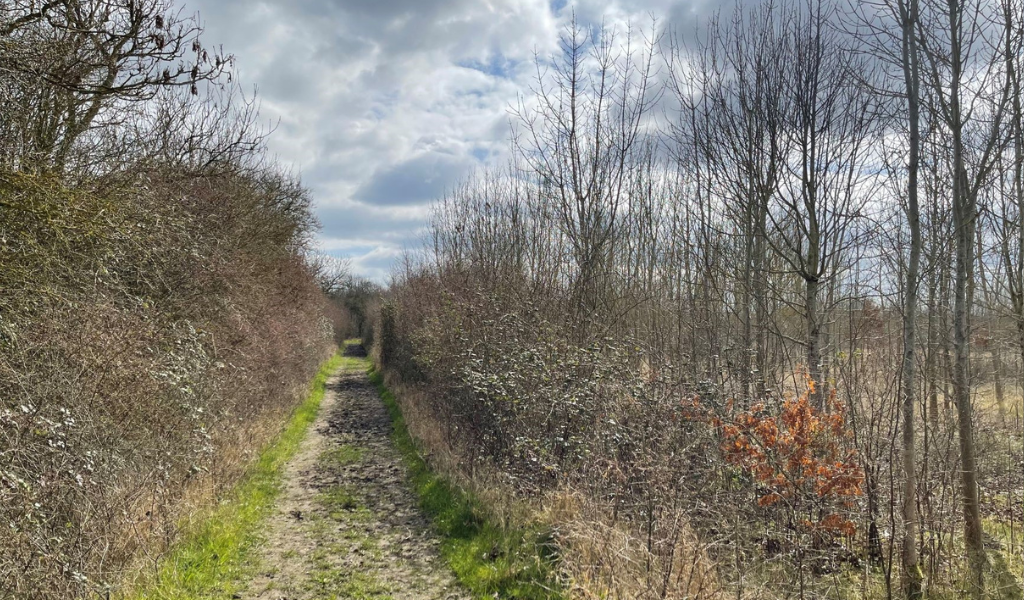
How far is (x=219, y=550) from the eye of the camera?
5.91 meters

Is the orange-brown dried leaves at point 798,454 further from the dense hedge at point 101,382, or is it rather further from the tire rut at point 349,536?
the dense hedge at point 101,382

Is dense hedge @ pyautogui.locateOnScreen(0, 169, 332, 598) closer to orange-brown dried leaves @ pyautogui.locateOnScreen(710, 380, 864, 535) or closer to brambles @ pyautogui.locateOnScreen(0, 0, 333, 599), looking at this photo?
brambles @ pyautogui.locateOnScreen(0, 0, 333, 599)

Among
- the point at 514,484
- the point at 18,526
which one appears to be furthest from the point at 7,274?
the point at 514,484

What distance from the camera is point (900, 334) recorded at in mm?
6938

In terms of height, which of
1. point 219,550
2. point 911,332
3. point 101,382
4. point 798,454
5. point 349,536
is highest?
point 911,332

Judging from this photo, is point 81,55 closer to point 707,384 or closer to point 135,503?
point 135,503

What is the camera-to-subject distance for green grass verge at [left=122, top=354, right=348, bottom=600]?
4822 millimetres

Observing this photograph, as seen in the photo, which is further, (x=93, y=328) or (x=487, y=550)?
(x=487, y=550)

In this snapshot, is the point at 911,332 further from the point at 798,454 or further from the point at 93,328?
the point at 93,328

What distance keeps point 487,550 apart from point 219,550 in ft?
9.08

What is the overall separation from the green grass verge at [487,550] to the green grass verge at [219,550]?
2.07 metres

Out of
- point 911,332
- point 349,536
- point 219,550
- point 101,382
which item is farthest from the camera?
point 349,536

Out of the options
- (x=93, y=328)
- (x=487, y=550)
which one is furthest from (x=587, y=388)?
(x=93, y=328)

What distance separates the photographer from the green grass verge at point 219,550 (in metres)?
4.82
